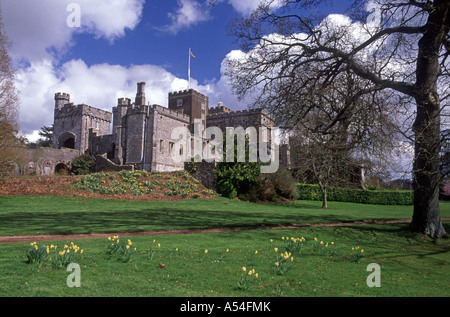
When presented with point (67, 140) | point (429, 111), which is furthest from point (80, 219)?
point (67, 140)

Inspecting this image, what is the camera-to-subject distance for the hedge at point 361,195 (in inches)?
1240

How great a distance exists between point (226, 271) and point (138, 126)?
37.6 metres

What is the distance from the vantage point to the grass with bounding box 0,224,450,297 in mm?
4449

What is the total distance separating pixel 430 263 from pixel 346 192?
26066mm

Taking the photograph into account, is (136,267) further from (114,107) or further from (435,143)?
(114,107)

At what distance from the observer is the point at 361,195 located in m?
32.1

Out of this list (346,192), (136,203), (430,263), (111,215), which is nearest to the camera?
(430,263)

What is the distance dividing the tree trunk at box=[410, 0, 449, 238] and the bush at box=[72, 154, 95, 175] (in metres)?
40.6

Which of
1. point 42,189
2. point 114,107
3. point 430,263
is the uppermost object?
point 114,107

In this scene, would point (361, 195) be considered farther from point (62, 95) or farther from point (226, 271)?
point (62, 95)

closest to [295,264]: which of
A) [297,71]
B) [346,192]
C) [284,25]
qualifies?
[297,71]

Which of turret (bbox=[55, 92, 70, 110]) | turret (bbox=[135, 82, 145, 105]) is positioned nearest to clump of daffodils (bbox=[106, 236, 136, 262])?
turret (bbox=[135, 82, 145, 105])

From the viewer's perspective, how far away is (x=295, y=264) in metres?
6.21
